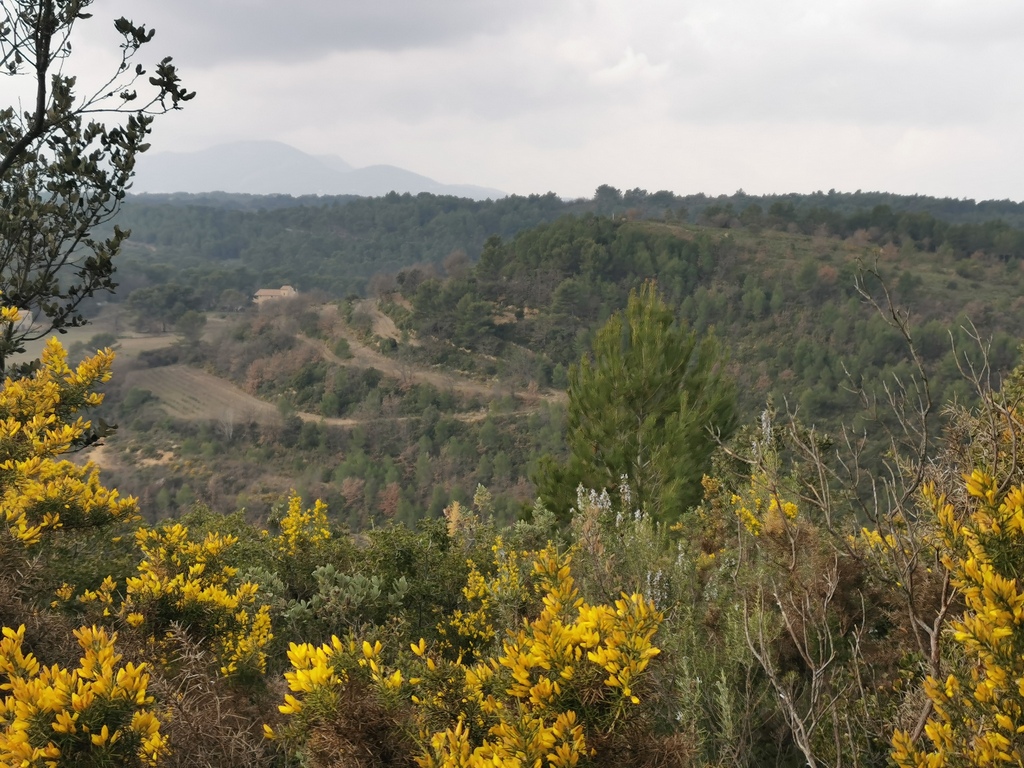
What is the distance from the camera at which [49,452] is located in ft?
11.5

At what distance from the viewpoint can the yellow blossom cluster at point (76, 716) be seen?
5.17ft

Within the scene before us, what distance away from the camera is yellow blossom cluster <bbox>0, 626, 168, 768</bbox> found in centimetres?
158

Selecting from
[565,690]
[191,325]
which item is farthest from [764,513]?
[191,325]

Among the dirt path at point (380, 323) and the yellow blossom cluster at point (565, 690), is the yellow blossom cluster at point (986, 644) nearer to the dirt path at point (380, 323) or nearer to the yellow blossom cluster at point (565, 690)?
the yellow blossom cluster at point (565, 690)

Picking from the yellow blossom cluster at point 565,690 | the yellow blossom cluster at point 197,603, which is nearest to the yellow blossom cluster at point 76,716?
the yellow blossom cluster at point 565,690

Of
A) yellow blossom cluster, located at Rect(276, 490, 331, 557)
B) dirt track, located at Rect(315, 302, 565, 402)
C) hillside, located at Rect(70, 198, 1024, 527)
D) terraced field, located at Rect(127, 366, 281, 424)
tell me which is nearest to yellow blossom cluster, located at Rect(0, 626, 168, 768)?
yellow blossom cluster, located at Rect(276, 490, 331, 557)

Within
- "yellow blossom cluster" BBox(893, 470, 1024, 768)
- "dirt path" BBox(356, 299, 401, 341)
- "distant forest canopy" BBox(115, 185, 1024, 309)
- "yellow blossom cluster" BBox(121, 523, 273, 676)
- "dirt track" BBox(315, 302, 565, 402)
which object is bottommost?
"dirt track" BBox(315, 302, 565, 402)

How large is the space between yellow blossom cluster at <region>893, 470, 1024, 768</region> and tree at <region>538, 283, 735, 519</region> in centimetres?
816

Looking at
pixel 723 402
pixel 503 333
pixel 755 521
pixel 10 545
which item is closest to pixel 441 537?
pixel 755 521

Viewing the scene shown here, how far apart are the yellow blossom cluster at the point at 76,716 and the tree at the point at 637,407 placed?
27.9 ft

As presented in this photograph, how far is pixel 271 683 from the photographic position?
9.70 ft

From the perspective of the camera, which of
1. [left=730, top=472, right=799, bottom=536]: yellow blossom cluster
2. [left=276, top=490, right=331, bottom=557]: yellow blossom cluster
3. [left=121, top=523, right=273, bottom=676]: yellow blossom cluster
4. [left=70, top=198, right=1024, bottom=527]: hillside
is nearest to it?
[left=121, top=523, right=273, bottom=676]: yellow blossom cluster

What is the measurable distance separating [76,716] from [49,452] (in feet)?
7.79

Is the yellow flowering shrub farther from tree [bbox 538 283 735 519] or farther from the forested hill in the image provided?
the forested hill
